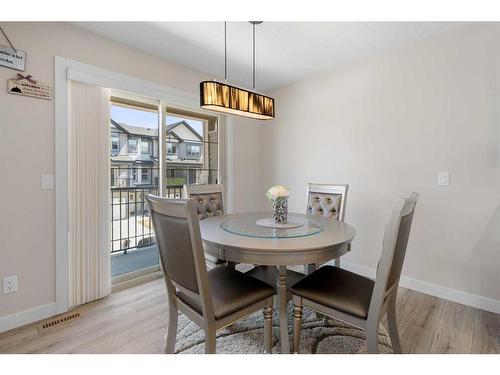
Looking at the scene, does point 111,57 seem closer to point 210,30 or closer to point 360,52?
point 210,30

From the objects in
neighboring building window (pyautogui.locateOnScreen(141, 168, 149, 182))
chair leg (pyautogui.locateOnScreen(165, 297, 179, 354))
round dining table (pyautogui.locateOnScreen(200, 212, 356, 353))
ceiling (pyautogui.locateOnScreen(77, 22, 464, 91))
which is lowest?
chair leg (pyautogui.locateOnScreen(165, 297, 179, 354))

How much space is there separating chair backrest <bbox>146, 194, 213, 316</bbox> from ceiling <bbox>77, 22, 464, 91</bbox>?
65.7 inches

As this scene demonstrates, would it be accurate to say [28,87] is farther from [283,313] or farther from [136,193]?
[283,313]

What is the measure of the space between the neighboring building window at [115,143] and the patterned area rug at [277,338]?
5.93 ft

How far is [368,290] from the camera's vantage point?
1.46 m

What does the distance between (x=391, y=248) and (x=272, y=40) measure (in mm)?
2057

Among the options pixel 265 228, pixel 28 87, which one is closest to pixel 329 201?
pixel 265 228

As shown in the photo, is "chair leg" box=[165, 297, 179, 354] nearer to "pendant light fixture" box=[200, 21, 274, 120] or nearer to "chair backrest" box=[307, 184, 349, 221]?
"pendant light fixture" box=[200, 21, 274, 120]

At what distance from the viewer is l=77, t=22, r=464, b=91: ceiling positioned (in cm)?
216

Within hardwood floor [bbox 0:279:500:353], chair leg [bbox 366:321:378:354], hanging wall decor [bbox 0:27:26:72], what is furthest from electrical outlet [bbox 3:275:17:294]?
chair leg [bbox 366:321:378:354]

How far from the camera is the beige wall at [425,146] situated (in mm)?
2105

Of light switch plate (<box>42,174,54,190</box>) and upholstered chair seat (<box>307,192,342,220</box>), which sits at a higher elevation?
light switch plate (<box>42,174,54,190</box>)

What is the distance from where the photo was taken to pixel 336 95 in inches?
119
